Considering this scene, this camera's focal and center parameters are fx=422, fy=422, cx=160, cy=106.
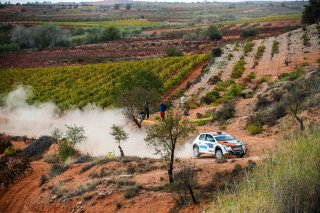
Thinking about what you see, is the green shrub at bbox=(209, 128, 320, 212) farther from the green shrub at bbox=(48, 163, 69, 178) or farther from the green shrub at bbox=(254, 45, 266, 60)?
the green shrub at bbox=(254, 45, 266, 60)

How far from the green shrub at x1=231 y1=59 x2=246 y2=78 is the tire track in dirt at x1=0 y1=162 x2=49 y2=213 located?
29.4 metres

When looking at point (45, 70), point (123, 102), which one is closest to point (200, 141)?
point (123, 102)

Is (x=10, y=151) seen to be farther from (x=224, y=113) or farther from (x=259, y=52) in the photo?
(x=259, y=52)

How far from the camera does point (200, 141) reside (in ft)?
81.4

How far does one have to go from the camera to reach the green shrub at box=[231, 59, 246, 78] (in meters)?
52.9

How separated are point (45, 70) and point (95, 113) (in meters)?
29.5

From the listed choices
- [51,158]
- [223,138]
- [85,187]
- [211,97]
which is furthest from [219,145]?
[211,97]

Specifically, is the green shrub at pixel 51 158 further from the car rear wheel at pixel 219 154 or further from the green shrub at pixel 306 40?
the green shrub at pixel 306 40

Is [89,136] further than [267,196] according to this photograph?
Yes

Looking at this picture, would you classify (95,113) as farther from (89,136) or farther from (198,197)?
(198,197)

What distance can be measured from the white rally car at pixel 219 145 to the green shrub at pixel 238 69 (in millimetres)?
29217

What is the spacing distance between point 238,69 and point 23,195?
36.5m

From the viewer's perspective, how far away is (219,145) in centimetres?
2322

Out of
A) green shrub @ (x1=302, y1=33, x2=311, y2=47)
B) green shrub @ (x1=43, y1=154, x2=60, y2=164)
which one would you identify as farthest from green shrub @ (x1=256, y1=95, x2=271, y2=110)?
green shrub @ (x1=302, y1=33, x2=311, y2=47)
